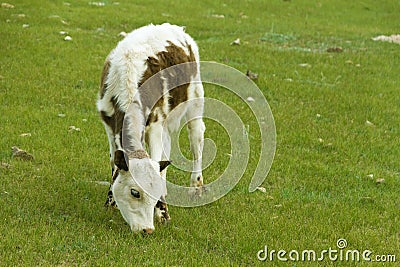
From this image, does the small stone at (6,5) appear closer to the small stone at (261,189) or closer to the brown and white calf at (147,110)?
the brown and white calf at (147,110)

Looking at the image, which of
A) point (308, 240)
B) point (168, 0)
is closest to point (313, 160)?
point (308, 240)

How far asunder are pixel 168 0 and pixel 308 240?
637 inches

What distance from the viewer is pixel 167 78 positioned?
7.53 metres

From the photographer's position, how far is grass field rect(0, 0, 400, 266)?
6660 millimetres

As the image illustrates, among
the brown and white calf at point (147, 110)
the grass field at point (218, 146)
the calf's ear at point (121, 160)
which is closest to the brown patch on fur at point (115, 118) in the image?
the brown and white calf at point (147, 110)

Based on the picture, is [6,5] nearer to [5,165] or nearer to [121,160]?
[5,165]

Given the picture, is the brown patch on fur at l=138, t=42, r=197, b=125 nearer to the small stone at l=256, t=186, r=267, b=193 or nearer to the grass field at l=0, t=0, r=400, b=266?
the grass field at l=0, t=0, r=400, b=266

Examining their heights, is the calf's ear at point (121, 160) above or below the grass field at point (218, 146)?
above

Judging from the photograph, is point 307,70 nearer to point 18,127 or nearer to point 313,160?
point 313,160

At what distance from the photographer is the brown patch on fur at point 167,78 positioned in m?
7.11
